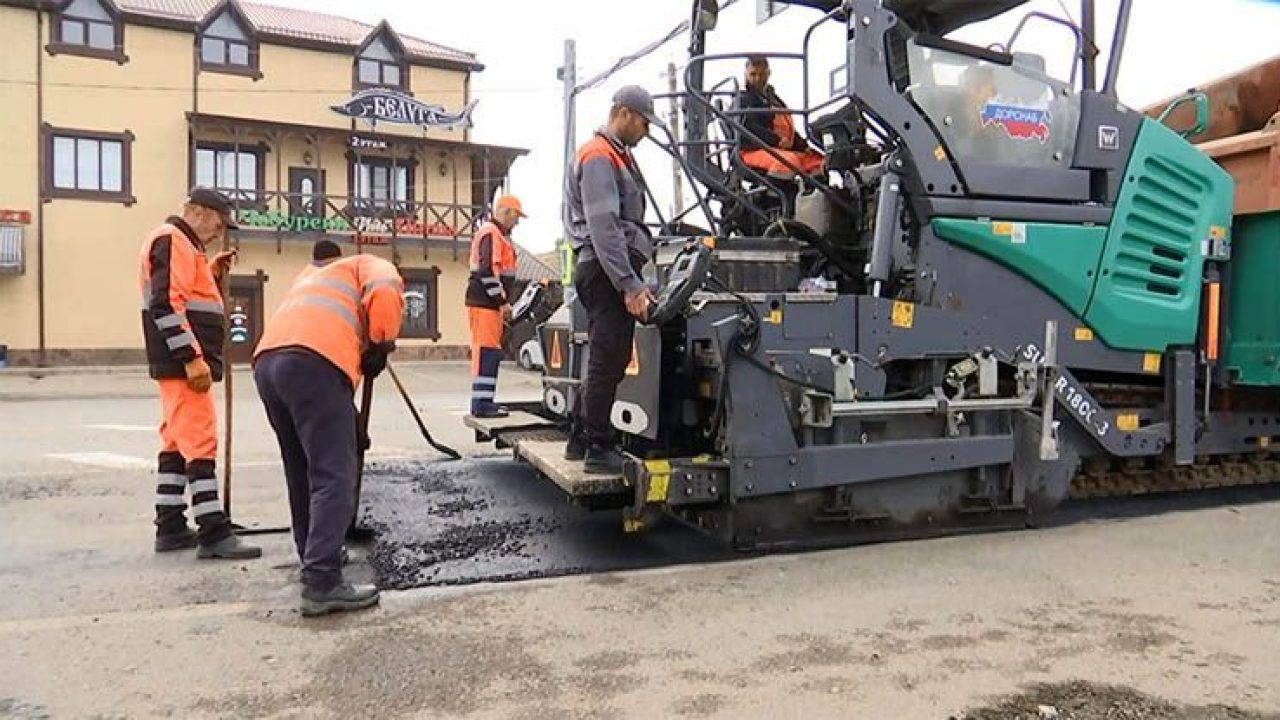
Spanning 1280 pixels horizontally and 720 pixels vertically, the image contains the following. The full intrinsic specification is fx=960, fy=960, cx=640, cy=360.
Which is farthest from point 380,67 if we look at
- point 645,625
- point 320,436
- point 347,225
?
point 645,625

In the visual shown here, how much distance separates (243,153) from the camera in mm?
25531

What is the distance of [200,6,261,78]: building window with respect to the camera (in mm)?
25141

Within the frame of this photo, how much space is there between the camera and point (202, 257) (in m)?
4.93

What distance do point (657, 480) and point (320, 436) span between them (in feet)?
4.74

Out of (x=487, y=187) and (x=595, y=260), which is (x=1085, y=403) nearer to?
(x=595, y=260)

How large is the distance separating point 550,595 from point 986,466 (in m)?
2.43

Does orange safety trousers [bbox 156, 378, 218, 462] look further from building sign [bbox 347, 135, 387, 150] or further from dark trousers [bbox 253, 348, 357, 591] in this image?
building sign [bbox 347, 135, 387, 150]

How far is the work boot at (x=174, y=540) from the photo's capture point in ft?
15.7

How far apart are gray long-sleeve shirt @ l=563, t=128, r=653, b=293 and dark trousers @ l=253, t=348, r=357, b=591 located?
129 centimetres

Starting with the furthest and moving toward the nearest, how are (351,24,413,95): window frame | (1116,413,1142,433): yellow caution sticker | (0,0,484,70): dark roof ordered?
(351,24,413,95): window frame
(0,0,484,70): dark roof
(1116,413,1142,433): yellow caution sticker

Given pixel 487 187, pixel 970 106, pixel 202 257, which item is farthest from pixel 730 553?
pixel 487 187

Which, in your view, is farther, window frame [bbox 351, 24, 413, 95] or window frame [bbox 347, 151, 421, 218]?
window frame [bbox 351, 24, 413, 95]

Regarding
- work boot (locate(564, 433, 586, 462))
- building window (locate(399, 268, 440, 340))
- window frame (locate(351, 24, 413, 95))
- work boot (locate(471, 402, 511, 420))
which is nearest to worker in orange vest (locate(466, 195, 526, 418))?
work boot (locate(471, 402, 511, 420))

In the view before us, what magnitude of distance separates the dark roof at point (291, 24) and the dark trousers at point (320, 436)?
2466cm
